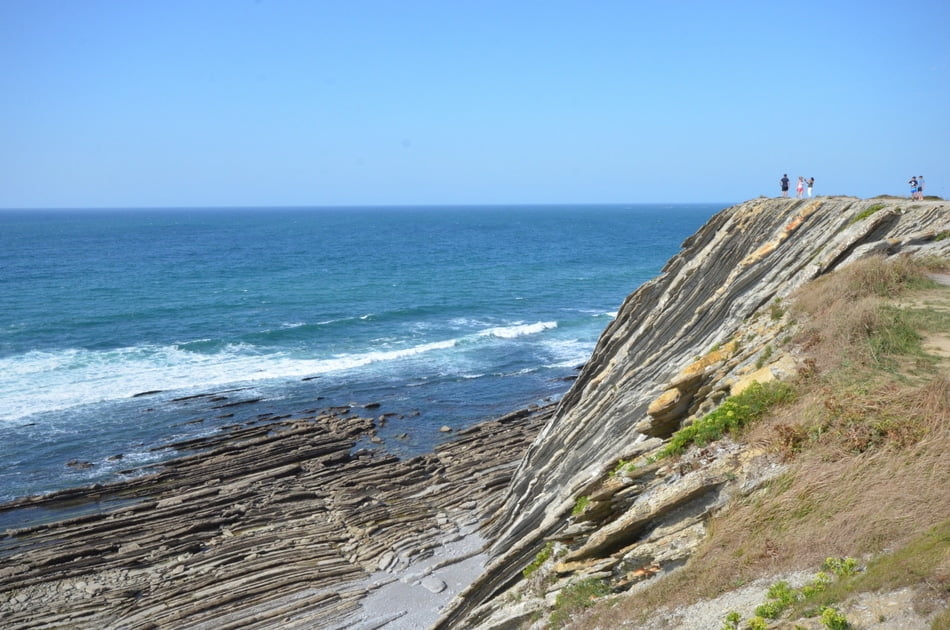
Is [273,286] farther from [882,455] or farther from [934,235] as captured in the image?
[882,455]

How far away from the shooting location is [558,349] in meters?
56.0

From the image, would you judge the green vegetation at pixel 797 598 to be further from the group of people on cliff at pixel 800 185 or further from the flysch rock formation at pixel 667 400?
the group of people on cliff at pixel 800 185

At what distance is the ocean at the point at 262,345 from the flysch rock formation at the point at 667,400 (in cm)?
1444

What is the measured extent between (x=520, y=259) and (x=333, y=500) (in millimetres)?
89855

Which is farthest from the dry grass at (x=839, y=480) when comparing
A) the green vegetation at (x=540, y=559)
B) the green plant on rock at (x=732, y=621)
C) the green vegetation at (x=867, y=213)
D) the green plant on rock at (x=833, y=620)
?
the green vegetation at (x=867, y=213)

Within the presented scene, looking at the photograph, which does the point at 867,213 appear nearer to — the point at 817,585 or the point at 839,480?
the point at 839,480

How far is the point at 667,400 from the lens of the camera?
1598 centimetres

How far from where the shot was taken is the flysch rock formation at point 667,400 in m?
13.1

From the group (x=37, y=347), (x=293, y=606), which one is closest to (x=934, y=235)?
(x=293, y=606)

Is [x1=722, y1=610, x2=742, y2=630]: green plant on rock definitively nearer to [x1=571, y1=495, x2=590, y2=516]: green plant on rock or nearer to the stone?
[x1=571, y1=495, x2=590, y2=516]: green plant on rock

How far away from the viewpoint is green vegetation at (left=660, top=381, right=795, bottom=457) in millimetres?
13781

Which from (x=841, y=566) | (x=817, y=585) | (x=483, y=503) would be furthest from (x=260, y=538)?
(x=841, y=566)

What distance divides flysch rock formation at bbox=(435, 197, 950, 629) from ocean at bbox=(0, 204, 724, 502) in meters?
14.4

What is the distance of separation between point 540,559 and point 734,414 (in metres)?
5.32
